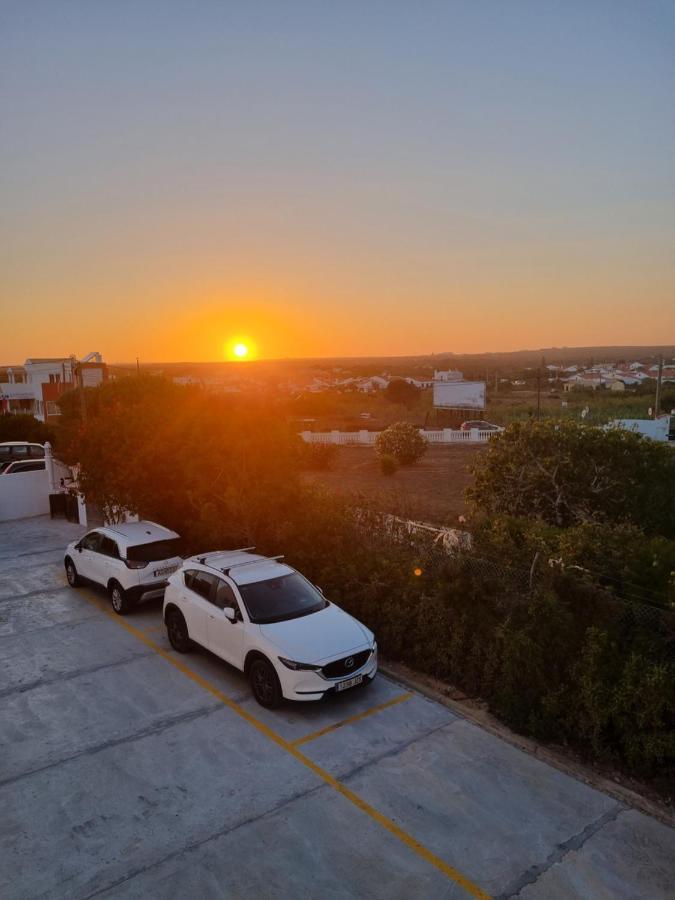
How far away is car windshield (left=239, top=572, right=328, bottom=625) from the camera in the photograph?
813cm

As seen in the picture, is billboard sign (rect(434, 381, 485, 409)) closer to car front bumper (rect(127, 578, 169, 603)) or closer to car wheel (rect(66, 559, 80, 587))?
car wheel (rect(66, 559, 80, 587))

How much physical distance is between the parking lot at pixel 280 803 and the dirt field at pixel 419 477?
12.2 m

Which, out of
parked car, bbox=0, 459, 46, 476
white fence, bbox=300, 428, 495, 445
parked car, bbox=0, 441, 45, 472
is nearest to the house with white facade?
white fence, bbox=300, 428, 495, 445

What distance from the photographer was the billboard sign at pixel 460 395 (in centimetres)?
5866

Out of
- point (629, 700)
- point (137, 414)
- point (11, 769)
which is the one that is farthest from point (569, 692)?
point (137, 414)

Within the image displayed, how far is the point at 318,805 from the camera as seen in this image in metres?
5.90

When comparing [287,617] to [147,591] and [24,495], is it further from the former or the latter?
[24,495]

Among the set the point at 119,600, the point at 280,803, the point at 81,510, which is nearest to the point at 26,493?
the point at 81,510

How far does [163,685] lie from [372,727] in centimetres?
287

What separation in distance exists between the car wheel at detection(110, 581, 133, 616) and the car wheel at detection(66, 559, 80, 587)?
1611 millimetres

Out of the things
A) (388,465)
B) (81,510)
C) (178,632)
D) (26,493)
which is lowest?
(388,465)

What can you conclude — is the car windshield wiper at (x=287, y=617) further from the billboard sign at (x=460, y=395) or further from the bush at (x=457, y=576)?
the billboard sign at (x=460, y=395)

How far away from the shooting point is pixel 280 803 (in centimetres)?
594

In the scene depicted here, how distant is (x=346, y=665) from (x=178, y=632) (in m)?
2.95
